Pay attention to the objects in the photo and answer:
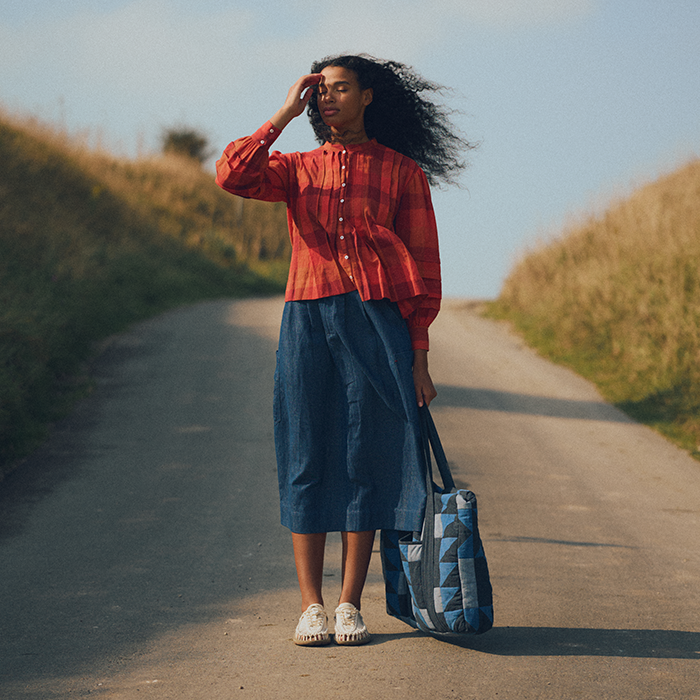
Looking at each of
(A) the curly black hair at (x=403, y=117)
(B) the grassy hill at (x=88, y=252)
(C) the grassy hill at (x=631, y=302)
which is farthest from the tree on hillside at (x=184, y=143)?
(A) the curly black hair at (x=403, y=117)

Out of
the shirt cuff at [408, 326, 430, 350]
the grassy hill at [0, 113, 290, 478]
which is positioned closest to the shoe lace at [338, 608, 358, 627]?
the shirt cuff at [408, 326, 430, 350]

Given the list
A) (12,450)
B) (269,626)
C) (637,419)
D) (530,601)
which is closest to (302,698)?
(269,626)

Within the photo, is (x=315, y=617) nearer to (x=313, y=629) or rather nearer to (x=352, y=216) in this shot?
(x=313, y=629)

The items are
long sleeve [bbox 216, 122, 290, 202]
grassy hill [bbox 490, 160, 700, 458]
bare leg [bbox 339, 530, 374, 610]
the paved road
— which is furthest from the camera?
grassy hill [bbox 490, 160, 700, 458]

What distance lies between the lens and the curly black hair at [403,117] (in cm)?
321

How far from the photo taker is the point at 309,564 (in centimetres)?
311

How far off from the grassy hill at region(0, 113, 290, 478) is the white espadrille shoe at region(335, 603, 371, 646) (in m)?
3.87

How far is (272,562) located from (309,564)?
1.10m

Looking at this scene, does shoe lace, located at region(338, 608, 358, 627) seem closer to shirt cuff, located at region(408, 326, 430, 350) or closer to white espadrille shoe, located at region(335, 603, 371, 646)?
white espadrille shoe, located at region(335, 603, 371, 646)

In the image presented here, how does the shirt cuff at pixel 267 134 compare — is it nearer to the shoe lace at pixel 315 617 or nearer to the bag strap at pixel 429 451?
the bag strap at pixel 429 451

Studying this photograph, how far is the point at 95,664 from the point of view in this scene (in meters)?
2.86

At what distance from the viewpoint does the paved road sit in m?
2.76

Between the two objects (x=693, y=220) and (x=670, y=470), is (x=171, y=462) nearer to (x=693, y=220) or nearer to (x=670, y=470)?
(x=670, y=470)

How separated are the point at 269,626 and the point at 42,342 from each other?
5.22 metres
